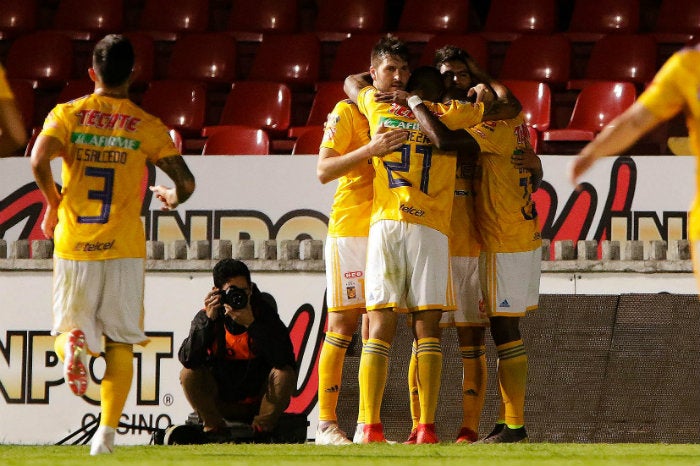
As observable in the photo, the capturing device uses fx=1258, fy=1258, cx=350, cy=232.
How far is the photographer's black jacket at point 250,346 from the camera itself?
22.7ft

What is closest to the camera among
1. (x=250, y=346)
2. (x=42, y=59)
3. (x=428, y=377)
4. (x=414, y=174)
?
(x=428, y=377)

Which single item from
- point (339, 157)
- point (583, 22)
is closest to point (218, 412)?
point (339, 157)

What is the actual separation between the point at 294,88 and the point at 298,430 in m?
5.58

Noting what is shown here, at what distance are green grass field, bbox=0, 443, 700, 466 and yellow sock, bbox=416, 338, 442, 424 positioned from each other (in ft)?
0.70

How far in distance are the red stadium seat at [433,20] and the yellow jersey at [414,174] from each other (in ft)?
20.0

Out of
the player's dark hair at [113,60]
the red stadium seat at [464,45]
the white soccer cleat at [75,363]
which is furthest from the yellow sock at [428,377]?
the red stadium seat at [464,45]

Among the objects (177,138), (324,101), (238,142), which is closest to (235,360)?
(238,142)

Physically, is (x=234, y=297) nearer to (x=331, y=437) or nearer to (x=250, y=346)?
(x=250, y=346)

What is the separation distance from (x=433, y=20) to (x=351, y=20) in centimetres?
84

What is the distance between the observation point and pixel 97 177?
218 inches

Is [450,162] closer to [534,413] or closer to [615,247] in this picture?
[534,413]

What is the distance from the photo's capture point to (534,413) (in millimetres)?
7355

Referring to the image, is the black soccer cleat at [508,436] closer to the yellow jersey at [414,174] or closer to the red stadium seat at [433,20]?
the yellow jersey at [414,174]

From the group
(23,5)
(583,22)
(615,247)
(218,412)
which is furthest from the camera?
(23,5)
